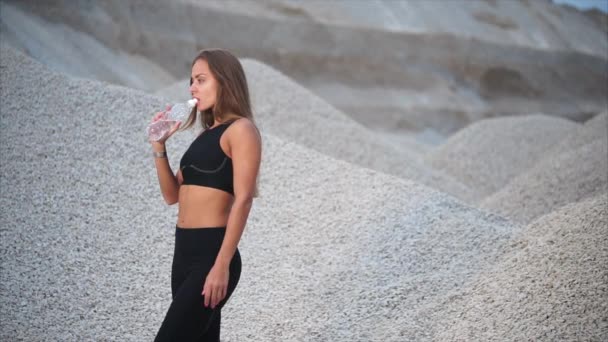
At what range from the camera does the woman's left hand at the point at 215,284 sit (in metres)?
2.62

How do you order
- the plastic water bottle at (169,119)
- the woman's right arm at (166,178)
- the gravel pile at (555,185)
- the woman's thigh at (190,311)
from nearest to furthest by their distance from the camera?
the woman's thigh at (190,311), the plastic water bottle at (169,119), the woman's right arm at (166,178), the gravel pile at (555,185)

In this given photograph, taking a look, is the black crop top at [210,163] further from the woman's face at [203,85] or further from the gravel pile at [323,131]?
the gravel pile at [323,131]

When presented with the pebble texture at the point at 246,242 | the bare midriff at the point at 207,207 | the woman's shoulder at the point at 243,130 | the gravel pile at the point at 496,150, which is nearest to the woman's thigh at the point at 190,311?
the bare midriff at the point at 207,207

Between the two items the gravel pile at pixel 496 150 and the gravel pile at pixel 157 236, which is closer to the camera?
the gravel pile at pixel 157 236

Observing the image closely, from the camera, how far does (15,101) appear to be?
287 inches

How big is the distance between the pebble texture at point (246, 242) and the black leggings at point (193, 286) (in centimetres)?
197

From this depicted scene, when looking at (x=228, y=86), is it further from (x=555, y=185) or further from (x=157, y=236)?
(x=555, y=185)

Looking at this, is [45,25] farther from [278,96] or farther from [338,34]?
[338,34]

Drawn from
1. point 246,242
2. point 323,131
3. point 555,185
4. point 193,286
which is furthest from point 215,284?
point 323,131

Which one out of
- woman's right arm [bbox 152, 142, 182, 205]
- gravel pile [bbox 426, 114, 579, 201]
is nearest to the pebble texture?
woman's right arm [bbox 152, 142, 182, 205]

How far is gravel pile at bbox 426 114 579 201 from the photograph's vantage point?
1223cm

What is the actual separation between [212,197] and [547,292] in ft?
7.90

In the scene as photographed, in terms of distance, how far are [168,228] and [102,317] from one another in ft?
4.41

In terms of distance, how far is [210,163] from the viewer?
9.05ft
